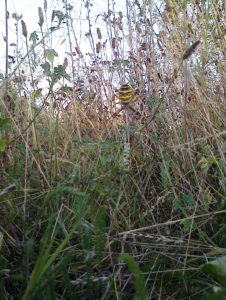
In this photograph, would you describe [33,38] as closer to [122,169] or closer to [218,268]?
[122,169]

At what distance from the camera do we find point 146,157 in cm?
146

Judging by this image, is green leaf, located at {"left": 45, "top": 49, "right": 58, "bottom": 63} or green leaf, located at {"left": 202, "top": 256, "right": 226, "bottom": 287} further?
green leaf, located at {"left": 45, "top": 49, "right": 58, "bottom": 63}

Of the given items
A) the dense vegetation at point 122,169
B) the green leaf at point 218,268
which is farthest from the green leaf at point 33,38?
the green leaf at point 218,268

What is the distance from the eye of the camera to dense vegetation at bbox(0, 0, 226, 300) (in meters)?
0.90

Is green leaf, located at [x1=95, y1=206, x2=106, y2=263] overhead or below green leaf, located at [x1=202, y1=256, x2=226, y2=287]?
overhead

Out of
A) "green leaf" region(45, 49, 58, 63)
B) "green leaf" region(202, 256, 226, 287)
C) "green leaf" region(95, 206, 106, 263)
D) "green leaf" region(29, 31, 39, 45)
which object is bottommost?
"green leaf" region(202, 256, 226, 287)

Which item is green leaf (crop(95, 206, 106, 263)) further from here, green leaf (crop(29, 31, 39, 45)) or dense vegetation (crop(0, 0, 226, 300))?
green leaf (crop(29, 31, 39, 45))

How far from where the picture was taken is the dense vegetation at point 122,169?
90cm

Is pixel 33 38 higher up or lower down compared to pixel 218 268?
higher up

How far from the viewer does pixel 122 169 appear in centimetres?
129

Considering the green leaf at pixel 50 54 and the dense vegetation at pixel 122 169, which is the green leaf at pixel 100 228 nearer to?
the dense vegetation at pixel 122 169

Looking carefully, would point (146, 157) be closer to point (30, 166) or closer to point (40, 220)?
point (30, 166)

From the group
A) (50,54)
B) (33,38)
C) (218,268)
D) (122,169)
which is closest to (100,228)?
(218,268)

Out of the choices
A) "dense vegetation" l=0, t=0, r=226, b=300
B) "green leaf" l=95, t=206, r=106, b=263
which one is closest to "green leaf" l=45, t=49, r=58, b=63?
"dense vegetation" l=0, t=0, r=226, b=300
